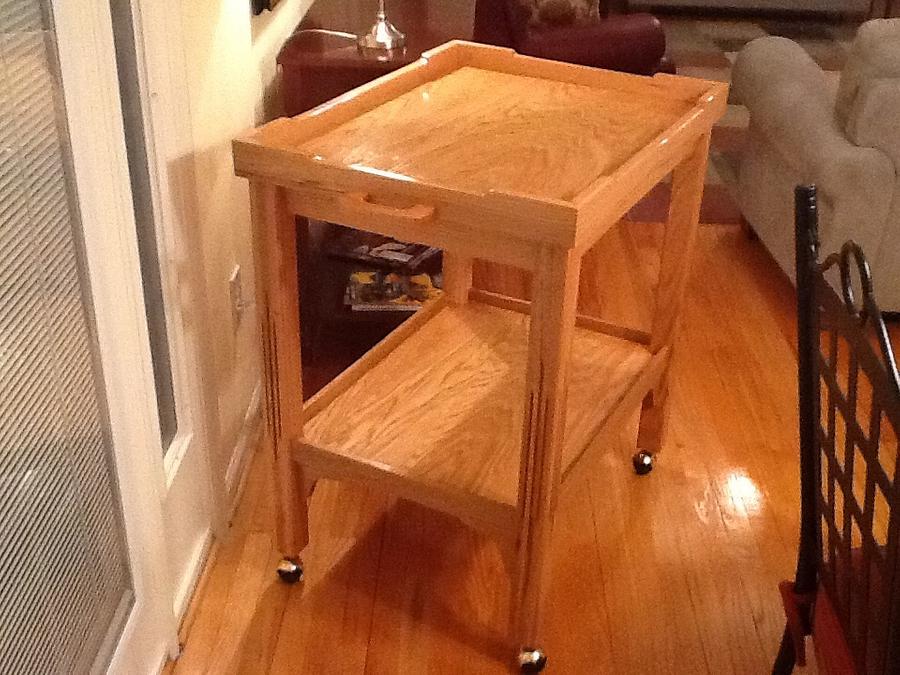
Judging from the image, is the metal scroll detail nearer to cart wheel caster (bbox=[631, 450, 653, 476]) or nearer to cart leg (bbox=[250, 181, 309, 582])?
cart leg (bbox=[250, 181, 309, 582])

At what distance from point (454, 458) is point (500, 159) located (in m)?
0.47

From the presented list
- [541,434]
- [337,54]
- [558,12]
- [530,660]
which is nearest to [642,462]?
[530,660]

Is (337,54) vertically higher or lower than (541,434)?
higher

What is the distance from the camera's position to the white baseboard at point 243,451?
1843 mm

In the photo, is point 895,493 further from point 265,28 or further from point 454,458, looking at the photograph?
point 265,28

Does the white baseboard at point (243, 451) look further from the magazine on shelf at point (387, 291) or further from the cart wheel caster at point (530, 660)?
the cart wheel caster at point (530, 660)

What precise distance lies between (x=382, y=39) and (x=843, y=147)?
1096mm

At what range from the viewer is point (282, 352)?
59.2 inches

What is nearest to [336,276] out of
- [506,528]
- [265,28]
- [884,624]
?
[265,28]

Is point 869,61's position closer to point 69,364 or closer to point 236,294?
point 236,294

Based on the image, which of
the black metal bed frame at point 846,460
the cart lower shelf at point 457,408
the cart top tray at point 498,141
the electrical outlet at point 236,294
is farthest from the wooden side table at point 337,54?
the black metal bed frame at point 846,460

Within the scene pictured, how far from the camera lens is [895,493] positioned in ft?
2.83

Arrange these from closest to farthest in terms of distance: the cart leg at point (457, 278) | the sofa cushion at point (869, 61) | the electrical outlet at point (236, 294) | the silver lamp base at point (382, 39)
Result: the electrical outlet at point (236, 294), the cart leg at point (457, 278), the silver lamp base at point (382, 39), the sofa cushion at point (869, 61)

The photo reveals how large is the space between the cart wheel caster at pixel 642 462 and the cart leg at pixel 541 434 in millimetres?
551
